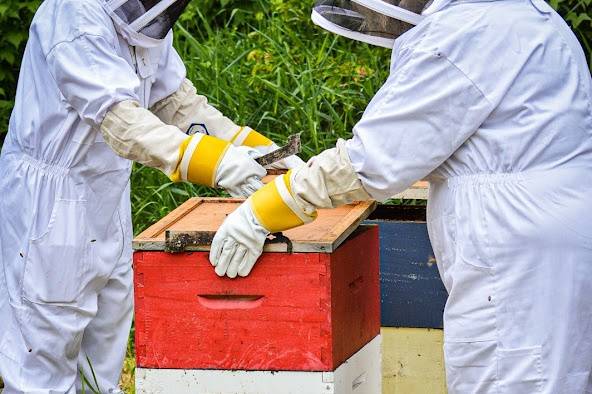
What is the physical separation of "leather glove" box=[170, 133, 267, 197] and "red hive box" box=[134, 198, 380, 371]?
1.07 feet

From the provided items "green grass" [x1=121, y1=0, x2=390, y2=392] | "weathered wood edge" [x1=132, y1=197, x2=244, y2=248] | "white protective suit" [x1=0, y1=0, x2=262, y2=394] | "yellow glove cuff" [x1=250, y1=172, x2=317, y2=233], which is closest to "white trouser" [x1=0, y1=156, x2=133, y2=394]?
"white protective suit" [x1=0, y1=0, x2=262, y2=394]

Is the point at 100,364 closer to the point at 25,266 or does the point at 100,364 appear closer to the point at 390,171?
the point at 25,266

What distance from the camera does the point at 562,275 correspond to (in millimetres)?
3090

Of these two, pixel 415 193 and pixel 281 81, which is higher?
pixel 415 193

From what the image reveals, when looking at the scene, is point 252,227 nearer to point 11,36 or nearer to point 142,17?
point 142,17

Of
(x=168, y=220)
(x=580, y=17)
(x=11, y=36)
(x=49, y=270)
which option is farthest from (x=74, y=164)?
(x=11, y=36)

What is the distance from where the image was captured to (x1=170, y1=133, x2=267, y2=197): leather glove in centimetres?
358

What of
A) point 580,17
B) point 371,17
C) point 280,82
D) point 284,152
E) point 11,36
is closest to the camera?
point 371,17

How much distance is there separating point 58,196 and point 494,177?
5.01 feet

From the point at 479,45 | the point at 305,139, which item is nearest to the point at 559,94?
the point at 479,45

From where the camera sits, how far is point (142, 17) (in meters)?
3.79

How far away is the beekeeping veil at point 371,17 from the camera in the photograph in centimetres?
321

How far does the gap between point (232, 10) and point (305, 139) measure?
5.10ft


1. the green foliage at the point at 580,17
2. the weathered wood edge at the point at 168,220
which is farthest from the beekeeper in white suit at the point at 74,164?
the green foliage at the point at 580,17
